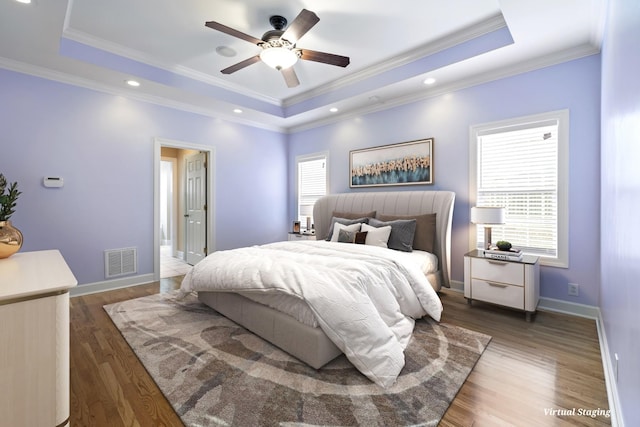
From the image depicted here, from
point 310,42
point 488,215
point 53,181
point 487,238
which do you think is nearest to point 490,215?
point 488,215

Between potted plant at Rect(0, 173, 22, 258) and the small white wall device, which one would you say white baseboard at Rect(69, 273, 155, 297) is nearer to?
the small white wall device

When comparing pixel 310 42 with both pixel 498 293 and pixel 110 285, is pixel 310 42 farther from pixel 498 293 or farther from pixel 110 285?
pixel 110 285

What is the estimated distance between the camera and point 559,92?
118 inches

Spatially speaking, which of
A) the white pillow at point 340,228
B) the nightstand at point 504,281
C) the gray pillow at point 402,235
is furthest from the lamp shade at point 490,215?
the white pillow at point 340,228

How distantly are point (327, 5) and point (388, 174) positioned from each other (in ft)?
7.82

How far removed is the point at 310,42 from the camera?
3.28 meters

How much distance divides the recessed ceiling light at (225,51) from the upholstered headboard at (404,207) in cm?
251

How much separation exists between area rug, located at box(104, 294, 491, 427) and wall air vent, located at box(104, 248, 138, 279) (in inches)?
62.0

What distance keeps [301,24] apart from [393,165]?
2.50m

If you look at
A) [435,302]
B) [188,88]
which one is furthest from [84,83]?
[435,302]

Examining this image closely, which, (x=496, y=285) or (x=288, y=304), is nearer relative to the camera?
(x=288, y=304)

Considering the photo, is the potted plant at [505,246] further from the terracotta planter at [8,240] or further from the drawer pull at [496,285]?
the terracotta planter at [8,240]

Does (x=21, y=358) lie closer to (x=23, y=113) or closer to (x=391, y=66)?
(x=23, y=113)

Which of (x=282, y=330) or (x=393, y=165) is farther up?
(x=393, y=165)
